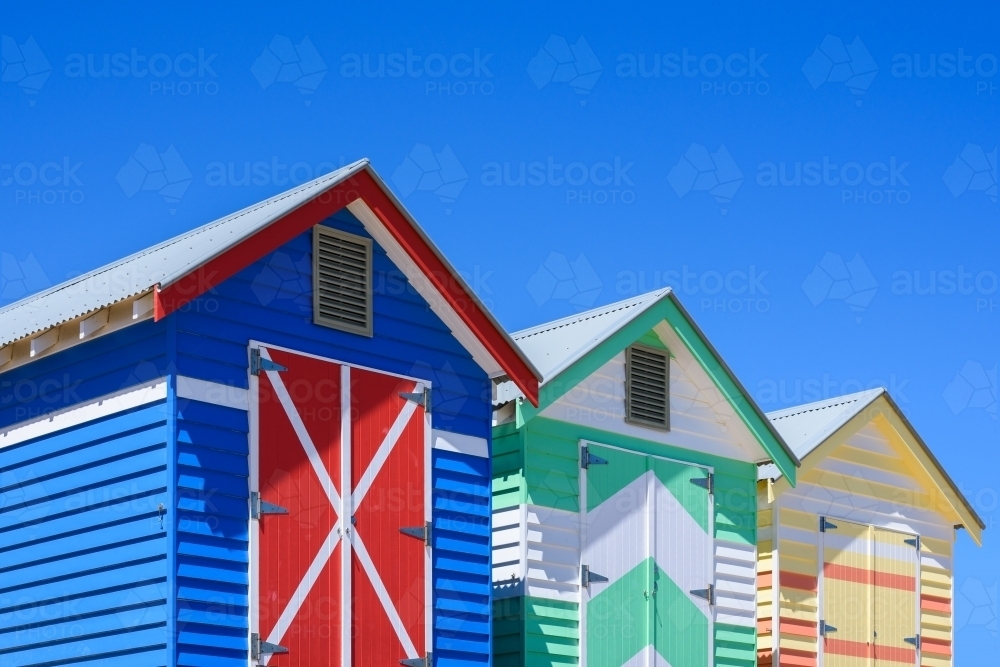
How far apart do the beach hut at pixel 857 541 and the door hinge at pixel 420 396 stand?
232 inches

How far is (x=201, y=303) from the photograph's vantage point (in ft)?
45.9

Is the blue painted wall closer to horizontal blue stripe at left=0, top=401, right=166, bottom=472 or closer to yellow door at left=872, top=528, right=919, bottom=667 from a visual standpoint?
horizontal blue stripe at left=0, top=401, right=166, bottom=472

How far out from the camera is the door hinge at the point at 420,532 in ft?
49.7

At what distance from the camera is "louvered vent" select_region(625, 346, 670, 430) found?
60.0ft

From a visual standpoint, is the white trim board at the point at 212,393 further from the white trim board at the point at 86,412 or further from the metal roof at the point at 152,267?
the metal roof at the point at 152,267

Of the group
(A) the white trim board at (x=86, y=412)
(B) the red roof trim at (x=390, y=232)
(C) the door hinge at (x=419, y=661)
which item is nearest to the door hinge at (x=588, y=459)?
(B) the red roof trim at (x=390, y=232)

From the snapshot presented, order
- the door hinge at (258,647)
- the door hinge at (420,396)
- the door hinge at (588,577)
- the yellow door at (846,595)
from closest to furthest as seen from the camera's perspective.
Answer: the door hinge at (258,647), the door hinge at (420,396), the door hinge at (588,577), the yellow door at (846,595)

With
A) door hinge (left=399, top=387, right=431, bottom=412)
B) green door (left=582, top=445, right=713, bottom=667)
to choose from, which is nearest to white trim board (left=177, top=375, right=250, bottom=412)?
door hinge (left=399, top=387, right=431, bottom=412)

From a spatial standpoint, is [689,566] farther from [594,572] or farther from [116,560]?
[116,560]

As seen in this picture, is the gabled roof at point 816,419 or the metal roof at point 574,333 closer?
the metal roof at point 574,333

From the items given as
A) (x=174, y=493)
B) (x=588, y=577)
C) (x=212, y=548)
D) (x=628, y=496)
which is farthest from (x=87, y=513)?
(x=628, y=496)

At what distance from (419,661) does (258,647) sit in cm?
191

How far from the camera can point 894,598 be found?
70.1ft

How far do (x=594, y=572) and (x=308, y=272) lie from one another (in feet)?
15.9
